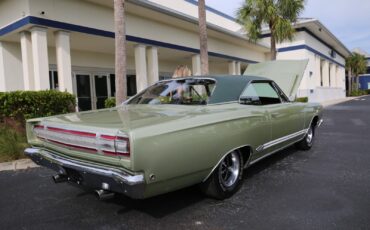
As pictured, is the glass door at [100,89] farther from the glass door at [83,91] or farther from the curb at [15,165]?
the curb at [15,165]

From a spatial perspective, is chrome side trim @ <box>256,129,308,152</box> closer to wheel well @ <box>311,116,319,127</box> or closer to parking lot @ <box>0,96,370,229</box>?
parking lot @ <box>0,96,370,229</box>

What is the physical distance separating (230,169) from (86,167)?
5.66 feet

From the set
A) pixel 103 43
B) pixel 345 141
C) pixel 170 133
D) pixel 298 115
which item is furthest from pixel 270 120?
pixel 103 43

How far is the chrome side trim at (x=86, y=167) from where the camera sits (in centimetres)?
257

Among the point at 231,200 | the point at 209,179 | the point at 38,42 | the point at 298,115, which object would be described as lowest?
the point at 231,200

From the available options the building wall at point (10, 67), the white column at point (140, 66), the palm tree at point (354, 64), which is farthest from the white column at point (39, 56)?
the palm tree at point (354, 64)

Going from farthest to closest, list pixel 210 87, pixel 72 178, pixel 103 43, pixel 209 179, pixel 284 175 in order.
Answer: pixel 103 43, pixel 284 175, pixel 210 87, pixel 209 179, pixel 72 178

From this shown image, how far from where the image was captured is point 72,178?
315 cm

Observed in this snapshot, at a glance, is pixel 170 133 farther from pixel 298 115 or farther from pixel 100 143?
pixel 298 115

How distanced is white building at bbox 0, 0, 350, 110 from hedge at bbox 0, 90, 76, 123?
36.6 inches

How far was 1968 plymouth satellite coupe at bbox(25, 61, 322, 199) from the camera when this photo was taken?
8.64 ft

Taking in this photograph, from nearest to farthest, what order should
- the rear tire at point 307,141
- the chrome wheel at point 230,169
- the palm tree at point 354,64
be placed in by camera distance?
the chrome wheel at point 230,169, the rear tire at point 307,141, the palm tree at point 354,64

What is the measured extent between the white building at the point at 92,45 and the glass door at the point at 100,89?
46 mm

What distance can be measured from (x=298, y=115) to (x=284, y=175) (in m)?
1.22
